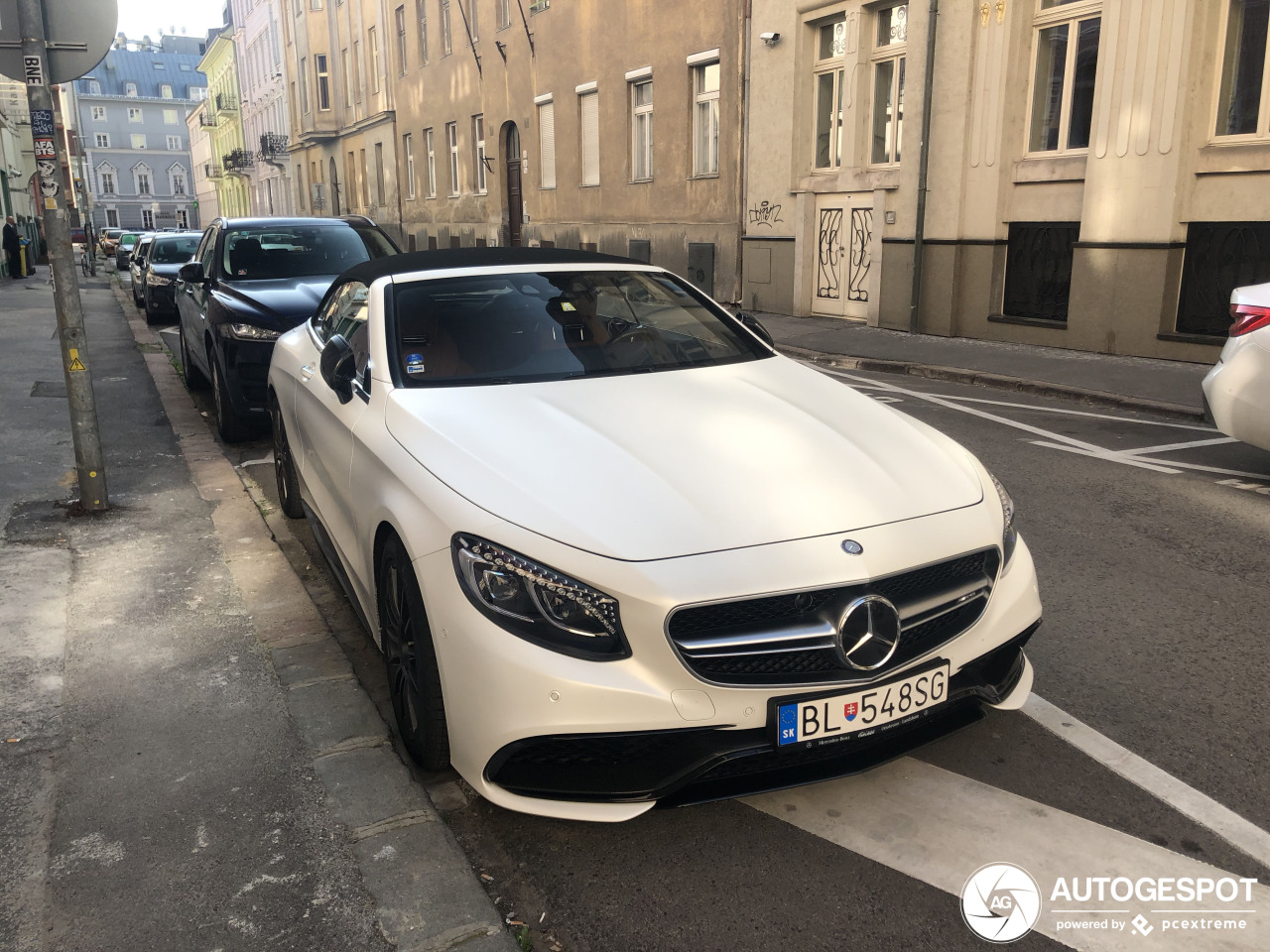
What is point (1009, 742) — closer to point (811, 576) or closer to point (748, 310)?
point (811, 576)

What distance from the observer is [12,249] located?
1246 inches

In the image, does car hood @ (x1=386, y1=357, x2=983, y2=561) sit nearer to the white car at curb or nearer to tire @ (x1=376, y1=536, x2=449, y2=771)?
tire @ (x1=376, y1=536, x2=449, y2=771)

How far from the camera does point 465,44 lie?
102 ft

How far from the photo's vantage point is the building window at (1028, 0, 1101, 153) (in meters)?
12.8

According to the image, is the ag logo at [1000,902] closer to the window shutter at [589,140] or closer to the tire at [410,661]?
the tire at [410,661]

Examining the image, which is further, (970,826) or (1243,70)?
(1243,70)

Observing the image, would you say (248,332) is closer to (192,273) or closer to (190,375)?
(192,273)

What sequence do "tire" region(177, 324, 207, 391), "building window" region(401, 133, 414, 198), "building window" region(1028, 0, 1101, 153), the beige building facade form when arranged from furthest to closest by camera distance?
1. "building window" region(401, 133, 414, 198)
2. "building window" region(1028, 0, 1101, 153)
3. the beige building facade
4. "tire" region(177, 324, 207, 391)

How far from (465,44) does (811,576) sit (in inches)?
1234

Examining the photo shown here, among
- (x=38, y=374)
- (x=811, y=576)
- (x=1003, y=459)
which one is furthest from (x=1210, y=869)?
(x=38, y=374)

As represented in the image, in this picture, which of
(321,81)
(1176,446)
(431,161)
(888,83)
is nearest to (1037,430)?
(1176,446)

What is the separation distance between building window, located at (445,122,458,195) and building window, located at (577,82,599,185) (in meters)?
9.36

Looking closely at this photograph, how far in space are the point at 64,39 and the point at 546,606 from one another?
4.92m

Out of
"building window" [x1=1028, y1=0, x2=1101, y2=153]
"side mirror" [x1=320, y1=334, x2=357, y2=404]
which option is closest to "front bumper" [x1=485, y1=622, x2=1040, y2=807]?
"side mirror" [x1=320, y1=334, x2=357, y2=404]
